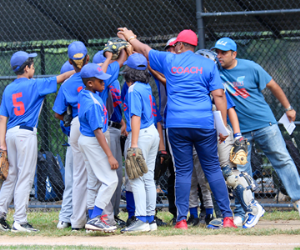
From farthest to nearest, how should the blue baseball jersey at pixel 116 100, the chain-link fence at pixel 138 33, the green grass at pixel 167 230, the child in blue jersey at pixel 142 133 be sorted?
the chain-link fence at pixel 138 33
the blue baseball jersey at pixel 116 100
the child in blue jersey at pixel 142 133
the green grass at pixel 167 230

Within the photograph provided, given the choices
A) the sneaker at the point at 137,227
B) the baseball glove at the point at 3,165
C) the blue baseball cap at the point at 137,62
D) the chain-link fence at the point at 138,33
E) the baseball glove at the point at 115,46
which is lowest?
the sneaker at the point at 137,227

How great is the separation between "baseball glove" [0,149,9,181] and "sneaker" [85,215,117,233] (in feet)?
3.62

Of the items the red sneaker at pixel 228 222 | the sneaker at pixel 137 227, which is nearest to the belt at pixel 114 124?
the sneaker at pixel 137 227

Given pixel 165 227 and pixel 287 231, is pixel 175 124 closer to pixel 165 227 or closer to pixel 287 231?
pixel 165 227

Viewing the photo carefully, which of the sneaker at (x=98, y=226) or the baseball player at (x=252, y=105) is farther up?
the baseball player at (x=252, y=105)

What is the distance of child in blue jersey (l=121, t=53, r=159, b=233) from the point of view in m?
4.06

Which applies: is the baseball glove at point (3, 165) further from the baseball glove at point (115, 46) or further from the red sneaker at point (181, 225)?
the red sneaker at point (181, 225)

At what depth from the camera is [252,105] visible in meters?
4.48

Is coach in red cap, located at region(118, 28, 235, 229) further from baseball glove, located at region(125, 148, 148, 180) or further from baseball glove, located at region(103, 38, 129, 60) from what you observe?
baseball glove, located at region(103, 38, 129, 60)

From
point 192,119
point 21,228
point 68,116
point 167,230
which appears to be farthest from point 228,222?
point 21,228

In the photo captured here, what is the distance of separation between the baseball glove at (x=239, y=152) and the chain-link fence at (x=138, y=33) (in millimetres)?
2197

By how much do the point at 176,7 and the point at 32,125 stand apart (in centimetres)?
309

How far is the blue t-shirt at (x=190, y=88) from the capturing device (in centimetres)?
409

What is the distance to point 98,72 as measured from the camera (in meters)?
4.02
